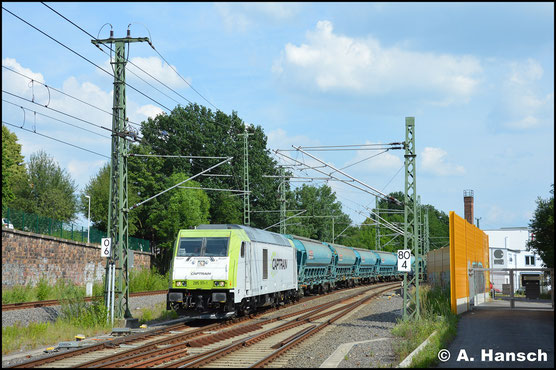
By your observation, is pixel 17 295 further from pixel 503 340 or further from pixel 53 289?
pixel 503 340

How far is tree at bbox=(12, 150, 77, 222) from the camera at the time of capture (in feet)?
204

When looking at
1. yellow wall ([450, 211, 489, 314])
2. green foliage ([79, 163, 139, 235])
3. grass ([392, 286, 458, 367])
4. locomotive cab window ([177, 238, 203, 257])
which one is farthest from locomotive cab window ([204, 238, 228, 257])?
green foliage ([79, 163, 139, 235])

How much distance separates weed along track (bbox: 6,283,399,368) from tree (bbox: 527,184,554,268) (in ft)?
40.9

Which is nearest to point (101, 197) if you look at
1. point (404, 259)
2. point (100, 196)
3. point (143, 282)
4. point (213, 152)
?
point (100, 196)

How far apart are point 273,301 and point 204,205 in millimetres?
26079

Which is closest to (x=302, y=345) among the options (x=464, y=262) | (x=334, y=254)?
(x=464, y=262)

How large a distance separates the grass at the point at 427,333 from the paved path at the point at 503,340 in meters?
0.28

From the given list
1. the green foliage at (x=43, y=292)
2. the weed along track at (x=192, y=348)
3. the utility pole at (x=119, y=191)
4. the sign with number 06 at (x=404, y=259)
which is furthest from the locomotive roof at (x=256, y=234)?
the green foliage at (x=43, y=292)

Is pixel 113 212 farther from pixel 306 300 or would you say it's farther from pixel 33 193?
pixel 33 193

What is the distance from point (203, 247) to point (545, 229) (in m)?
17.2

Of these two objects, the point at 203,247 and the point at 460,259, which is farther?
the point at 460,259

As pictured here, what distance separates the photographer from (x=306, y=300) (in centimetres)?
3419

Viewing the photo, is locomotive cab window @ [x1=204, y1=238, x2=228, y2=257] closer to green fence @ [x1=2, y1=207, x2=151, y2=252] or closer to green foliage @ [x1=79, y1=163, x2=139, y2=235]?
green fence @ [x1=2, y1=207, x2=151, y2=252]

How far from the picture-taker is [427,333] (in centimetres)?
1727
